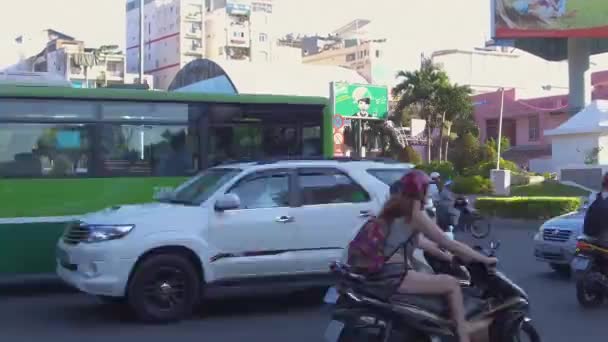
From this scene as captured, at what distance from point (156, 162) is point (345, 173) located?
3.22m

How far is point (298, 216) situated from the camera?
30.1ft

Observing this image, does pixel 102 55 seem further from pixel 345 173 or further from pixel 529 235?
pixel 345 173

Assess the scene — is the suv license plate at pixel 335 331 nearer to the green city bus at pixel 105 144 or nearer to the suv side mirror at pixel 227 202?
the suv side mirror at pixel 227 202

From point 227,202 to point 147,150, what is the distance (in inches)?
120

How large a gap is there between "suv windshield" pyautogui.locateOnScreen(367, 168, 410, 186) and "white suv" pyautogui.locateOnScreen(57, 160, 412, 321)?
0.06ft

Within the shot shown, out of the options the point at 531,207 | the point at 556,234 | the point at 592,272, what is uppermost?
the point at 556,234

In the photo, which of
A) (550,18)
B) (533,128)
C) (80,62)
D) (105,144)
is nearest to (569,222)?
(105,144)

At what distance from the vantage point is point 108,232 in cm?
844

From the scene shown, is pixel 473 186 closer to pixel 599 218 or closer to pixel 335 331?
pixel 599 218

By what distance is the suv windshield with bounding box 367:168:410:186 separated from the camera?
32.1 feet

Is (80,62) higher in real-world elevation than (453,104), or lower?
higher

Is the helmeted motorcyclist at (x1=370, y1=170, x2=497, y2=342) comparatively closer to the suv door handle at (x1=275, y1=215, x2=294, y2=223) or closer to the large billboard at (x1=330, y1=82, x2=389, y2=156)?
the suv door handle at (x1=275, y1=215, x2=294, y2=223)

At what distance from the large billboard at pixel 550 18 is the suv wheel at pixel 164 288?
42134 millimetres

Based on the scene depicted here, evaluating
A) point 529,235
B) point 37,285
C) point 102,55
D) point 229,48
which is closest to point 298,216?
point 37,285
